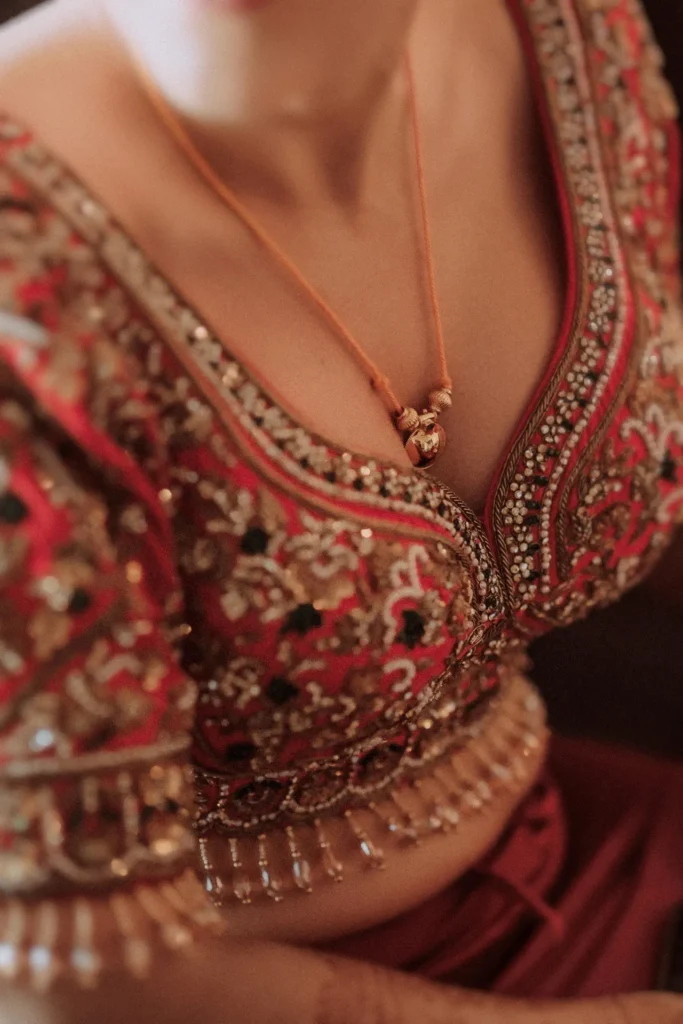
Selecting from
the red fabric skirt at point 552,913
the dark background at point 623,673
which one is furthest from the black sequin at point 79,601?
the dark background at point 623,673

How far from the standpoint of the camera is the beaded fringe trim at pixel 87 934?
358 millimetres

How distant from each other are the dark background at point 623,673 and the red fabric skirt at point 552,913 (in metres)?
0.18

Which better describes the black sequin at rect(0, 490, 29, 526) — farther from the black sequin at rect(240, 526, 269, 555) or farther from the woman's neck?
the woman's neck

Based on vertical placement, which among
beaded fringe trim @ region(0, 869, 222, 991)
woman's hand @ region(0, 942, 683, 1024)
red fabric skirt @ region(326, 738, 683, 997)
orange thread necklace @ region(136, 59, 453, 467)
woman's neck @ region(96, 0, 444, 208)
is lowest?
red fabric skirt @ region(326, 738, 683, 997)

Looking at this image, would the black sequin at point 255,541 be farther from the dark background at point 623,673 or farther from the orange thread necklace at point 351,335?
the dark background at point 623,673

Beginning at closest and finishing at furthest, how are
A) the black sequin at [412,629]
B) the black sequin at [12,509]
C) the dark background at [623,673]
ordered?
the black sequin at [12,509]
the black sequin at [412,629]
the dark background at [623,673]

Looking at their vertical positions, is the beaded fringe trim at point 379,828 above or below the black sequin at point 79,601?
below

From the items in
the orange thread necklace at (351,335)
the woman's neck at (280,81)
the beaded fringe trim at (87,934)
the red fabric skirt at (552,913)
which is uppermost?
the woman's neck at (280,81)

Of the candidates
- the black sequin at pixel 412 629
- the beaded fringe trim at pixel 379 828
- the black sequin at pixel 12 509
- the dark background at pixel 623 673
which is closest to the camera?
the black sequin at pixel 12 509

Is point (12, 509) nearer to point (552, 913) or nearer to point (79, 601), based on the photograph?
point (79, 601)

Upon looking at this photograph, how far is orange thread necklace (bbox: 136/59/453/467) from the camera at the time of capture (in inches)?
18.3

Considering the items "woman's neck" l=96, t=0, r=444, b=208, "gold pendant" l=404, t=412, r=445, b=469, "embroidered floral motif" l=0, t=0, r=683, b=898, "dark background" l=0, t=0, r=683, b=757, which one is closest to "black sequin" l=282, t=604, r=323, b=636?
"embroidered floral motif" l=0, t=0, r=683, b=898

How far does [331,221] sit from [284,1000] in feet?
1.33

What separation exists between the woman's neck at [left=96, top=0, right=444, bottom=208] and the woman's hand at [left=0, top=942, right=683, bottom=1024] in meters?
0.38
